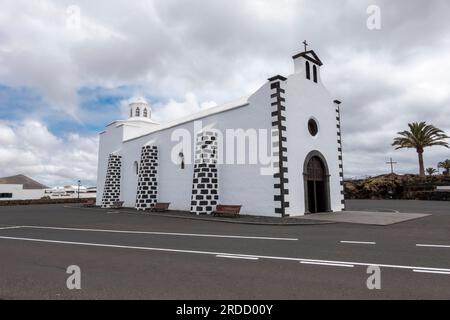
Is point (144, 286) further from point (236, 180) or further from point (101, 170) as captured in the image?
point (101, 170)

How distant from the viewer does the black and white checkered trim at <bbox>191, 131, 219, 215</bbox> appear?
17.1 metres

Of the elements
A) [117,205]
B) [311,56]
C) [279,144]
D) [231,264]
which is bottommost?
[231,264]

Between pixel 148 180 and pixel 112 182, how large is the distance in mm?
5950

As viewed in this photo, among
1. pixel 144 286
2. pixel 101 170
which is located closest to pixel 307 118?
pixel 144 286

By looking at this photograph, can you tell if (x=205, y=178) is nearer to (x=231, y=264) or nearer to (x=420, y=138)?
(x=231, y=264)

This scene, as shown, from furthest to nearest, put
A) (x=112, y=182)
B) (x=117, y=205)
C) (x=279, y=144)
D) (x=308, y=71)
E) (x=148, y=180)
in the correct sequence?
(x=112, y=182) → (x=117, y=205) → (x=148, y=180) → (x=308, y=71) → (x=279, y=144)

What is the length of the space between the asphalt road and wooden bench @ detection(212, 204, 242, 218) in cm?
489

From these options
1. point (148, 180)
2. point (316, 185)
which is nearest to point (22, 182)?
point (148, 180)

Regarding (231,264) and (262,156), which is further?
(262,156)

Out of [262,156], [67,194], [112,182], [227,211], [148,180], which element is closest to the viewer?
[227,211]

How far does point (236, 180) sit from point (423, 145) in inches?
1047

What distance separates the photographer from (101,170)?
3022cm

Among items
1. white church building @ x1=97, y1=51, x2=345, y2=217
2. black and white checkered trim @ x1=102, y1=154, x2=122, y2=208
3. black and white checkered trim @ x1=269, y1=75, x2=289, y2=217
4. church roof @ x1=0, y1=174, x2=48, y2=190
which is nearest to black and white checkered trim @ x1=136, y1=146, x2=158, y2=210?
white church building @ x1=97, y1=51, x2=345, y2=217

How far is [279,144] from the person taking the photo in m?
15.2
